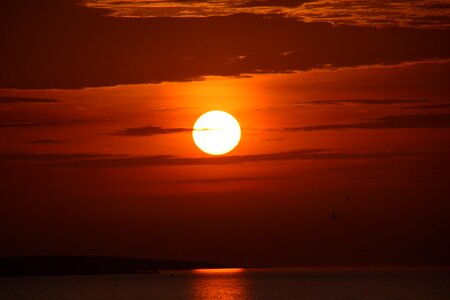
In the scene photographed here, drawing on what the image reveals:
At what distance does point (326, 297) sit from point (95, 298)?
39.4 metres

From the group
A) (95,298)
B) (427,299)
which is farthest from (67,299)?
(427,299)

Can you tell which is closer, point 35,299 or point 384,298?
point 384,298

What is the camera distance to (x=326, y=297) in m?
181

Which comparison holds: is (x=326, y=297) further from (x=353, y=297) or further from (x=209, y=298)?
(x=209, y=298)

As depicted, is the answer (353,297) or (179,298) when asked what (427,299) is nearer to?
(353,297)

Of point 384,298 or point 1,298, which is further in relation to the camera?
point 1,298

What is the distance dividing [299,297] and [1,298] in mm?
52594

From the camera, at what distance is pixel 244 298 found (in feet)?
600

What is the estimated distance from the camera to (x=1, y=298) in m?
189

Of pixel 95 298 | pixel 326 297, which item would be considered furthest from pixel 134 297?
pixel 326 297

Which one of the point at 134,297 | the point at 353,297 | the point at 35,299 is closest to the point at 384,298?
the point at 353,297

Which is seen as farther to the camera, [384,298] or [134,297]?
[134,297]

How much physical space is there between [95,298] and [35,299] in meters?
12.5

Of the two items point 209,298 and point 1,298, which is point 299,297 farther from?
point 1,298
